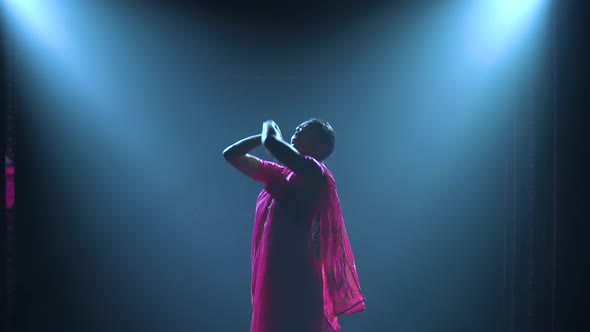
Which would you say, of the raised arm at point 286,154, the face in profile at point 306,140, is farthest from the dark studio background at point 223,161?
the raised arm at point 286,154

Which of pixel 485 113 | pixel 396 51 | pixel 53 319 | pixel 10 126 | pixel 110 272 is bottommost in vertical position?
pixel 53 319

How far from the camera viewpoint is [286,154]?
1313 mm

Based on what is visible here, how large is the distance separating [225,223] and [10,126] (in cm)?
134

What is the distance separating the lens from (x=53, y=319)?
2631 millimetres

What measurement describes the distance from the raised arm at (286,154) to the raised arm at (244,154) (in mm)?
113

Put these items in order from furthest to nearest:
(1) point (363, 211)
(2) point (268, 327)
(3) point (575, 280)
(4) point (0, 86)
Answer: (1) point (363, 211)
(3) point (575, 280)
(4) point (0, 86)
(2) point (268, 327)

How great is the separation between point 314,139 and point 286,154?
23cm

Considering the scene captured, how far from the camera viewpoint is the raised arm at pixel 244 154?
145cm

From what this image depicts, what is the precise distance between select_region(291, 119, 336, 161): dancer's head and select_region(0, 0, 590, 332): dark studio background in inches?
47.5

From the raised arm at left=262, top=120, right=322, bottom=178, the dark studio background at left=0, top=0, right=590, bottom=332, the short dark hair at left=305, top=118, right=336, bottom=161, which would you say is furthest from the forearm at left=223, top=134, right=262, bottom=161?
the dark studio background at left=0, top=0, right=590, bottom=332

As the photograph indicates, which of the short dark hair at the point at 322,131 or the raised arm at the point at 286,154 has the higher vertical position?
the short dark hair at the point at 322,131

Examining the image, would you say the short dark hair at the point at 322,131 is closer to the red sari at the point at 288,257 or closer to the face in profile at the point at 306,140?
the face in profile at the point at 306,140

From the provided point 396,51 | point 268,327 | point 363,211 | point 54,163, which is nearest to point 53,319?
point 54,163

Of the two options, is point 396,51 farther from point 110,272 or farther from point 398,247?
point 110,272
